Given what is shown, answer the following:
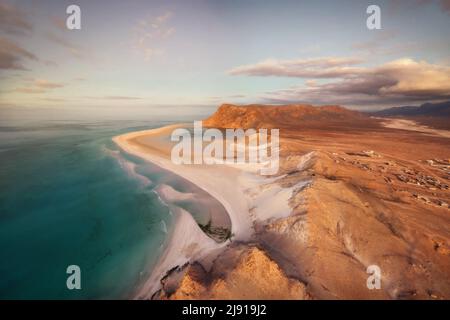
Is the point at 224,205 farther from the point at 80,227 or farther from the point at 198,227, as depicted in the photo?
the point at 80,227

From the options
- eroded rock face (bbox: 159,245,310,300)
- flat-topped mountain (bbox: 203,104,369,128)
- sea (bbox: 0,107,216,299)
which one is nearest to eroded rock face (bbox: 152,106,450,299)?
eroded rock face (bbox: 159,245,310,300)

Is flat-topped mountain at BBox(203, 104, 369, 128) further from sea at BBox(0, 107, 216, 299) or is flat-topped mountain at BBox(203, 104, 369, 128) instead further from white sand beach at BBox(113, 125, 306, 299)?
sea at BBox(0, 107, 216, 299)

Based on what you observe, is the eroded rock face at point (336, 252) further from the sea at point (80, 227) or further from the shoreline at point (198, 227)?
the sea at point (80, 227)

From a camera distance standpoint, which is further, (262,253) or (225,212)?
(225,212)

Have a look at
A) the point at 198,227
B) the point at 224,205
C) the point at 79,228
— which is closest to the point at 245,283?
the point at 198,227
